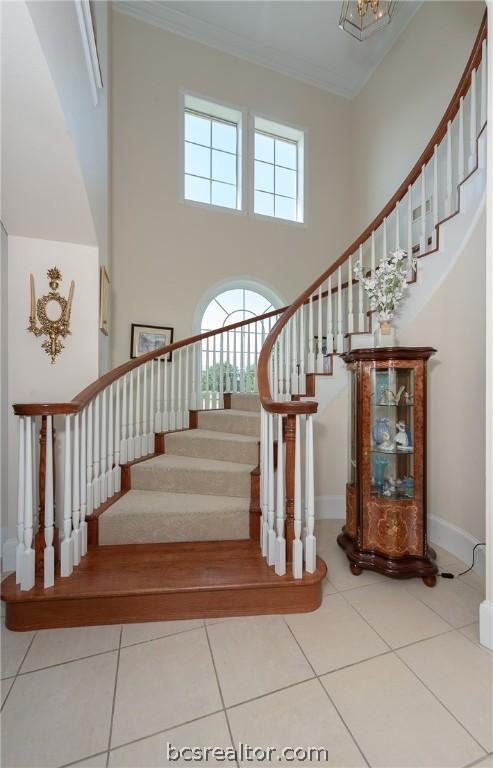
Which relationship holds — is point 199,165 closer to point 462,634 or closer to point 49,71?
point 49,71

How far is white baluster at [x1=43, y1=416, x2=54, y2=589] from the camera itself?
167 centimetres

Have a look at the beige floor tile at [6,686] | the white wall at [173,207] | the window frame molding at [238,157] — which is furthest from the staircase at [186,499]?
the window frame molding at [238,157]

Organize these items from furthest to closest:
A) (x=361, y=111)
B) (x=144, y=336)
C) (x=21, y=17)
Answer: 1. (x=361, y=111)
2. (x=144, y=336)
3. (x=21, y=17)

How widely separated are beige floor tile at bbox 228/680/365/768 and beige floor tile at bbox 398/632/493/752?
43 cm

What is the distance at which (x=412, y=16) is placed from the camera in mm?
3908

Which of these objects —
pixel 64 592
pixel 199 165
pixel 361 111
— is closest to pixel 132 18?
pixel 199 165

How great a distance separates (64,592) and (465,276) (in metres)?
3.03

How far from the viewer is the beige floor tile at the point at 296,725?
1063mm

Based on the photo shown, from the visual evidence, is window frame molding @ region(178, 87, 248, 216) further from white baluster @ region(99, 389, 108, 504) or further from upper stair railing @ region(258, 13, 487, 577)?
white baluster @ region(99, 389, 108, 504)

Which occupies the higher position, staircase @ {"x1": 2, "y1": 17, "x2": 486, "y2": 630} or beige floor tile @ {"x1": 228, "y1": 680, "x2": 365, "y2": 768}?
staircase @ {"x1": 2, "y1": 17, "x2": 486, "y2": 630}

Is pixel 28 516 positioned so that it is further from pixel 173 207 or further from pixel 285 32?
pixel 285 32

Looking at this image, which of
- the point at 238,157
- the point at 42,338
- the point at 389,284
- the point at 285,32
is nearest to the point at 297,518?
the point at 389,284

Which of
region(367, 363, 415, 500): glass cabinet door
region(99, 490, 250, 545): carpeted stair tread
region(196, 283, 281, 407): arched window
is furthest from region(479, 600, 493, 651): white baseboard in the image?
region(196, 283, 281, 407): arched window

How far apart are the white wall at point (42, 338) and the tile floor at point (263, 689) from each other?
137 centimetres
